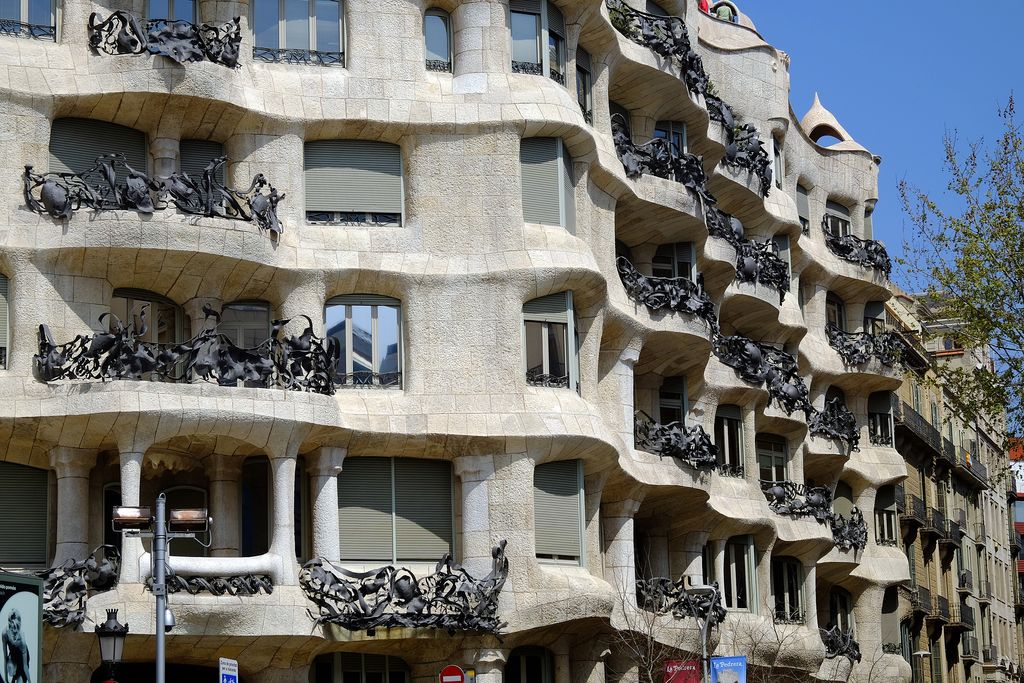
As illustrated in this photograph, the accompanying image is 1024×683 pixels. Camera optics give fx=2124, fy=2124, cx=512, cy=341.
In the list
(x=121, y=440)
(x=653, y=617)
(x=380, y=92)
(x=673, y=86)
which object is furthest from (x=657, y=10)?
(x=121, y=440)

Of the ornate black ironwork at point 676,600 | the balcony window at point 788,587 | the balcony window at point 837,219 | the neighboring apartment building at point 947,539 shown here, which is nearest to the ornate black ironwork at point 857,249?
the balcony window at point 837,219

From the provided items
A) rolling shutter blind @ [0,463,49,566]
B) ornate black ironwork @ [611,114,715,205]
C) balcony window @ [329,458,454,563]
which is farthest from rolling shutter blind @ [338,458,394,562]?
ornate black ironwork @ [611,114,715,205]

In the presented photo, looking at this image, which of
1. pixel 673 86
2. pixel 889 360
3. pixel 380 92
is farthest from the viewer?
pixel 889 360

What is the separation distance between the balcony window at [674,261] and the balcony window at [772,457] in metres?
7.55

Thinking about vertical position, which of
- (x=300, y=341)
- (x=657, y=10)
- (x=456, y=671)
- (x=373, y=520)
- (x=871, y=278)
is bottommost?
(x=456, y=671)

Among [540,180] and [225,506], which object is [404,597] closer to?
[225,506]

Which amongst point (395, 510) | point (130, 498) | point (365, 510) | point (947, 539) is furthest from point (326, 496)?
point (947, 539)

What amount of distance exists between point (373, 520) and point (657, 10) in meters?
18.0

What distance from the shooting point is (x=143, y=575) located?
125 feet

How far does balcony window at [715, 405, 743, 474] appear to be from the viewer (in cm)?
5419

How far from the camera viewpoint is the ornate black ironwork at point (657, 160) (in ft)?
159

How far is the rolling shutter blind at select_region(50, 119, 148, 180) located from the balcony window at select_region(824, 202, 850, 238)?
95.4ft

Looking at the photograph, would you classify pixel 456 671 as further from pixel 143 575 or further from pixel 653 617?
pixel 653 617

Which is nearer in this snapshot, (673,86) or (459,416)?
(459,416)
